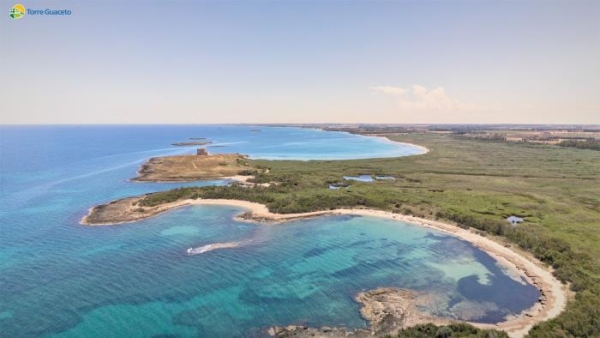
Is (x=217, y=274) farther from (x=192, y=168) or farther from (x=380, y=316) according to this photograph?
(x=192, y=168)

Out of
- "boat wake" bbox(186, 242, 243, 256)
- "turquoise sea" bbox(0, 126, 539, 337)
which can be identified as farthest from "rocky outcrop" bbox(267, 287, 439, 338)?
"boat wake" bbox(186, 242, 243, 256)

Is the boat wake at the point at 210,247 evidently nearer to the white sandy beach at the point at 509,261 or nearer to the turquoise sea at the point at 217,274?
the turquoise sea at the point at 217,274

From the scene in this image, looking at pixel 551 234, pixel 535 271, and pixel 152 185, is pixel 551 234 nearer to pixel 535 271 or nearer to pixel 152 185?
pixel 535 271

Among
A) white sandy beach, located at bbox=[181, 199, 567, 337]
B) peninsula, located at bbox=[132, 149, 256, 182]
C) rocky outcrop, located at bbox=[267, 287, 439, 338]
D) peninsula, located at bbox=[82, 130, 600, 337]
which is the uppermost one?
peninsula, located at bbox=[132, 149, 256, 182]

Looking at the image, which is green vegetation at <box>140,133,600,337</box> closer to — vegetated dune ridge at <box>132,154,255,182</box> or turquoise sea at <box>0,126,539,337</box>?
turquoise sea at <box>0,126,539,337</box>

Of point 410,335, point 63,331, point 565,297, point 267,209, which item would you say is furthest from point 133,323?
point 565,297

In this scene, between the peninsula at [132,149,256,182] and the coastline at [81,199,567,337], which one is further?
the peninsula at [132,149,256,182]
